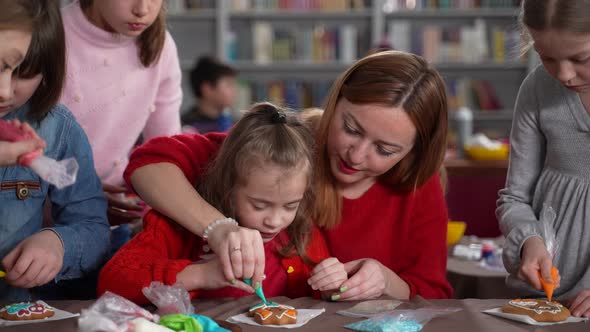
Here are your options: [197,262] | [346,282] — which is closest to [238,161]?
[197,262]

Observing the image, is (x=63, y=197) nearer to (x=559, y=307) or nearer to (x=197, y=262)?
(x=197, y=262)

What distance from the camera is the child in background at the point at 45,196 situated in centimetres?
141

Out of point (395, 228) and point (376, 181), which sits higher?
point (376, 181)

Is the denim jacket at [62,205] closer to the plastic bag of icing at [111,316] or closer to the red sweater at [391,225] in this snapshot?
the plastic bag of icing at [111,316]

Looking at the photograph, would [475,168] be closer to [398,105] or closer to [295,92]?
[398,105]

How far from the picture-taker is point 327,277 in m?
1.50

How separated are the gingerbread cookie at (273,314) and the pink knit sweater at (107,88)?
836 millimetres

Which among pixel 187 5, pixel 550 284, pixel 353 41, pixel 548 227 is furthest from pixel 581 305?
pixel 187 5

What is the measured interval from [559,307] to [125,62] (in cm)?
120

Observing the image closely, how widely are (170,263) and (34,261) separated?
0.24m

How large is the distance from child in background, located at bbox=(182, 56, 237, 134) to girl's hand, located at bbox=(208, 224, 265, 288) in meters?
3.87

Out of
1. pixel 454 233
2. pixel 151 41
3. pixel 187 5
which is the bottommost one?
pixel 454 233

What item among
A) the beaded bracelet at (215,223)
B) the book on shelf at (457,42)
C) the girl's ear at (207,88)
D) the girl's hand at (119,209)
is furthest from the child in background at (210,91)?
the beaded bracelet at (215,223)

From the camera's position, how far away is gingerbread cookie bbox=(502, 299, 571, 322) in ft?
4.43
